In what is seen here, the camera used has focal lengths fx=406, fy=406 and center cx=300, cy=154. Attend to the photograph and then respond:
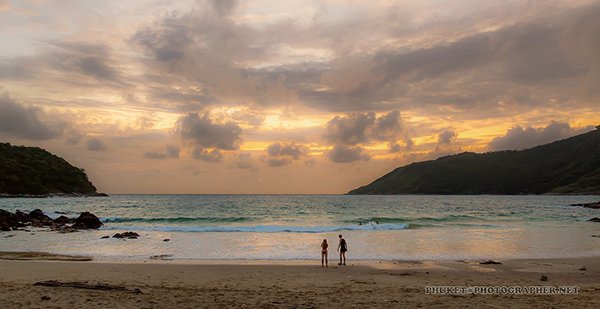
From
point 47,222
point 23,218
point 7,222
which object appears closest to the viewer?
point 7,222

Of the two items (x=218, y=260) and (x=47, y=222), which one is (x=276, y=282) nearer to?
(x=218, y=260)

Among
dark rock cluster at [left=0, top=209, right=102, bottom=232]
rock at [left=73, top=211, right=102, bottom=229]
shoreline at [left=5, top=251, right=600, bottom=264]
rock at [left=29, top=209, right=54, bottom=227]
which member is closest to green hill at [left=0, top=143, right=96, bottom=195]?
rock at [left=29, top=209, right=54, bottom=227]

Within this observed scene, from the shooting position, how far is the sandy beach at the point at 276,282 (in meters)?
12.8

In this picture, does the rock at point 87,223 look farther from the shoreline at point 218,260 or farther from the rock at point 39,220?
the shoreline at point 218,260

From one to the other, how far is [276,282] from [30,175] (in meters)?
193

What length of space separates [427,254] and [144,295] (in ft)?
63.0

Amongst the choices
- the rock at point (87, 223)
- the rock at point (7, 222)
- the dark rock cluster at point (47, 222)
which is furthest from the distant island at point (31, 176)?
the rock at point (87, 223)

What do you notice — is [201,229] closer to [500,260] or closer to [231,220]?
[231,220]

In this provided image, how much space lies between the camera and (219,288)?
15.3 meters

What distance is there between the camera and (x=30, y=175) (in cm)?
17262

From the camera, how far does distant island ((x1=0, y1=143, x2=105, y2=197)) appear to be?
16038 centimetres

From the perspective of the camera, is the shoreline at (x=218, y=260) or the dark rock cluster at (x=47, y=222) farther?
the dark rock cluster at (x=47, y=222)

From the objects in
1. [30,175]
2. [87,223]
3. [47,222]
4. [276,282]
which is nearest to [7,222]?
[47,222]

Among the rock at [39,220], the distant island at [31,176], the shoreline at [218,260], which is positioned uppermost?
the distant island at [31,176]
